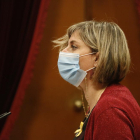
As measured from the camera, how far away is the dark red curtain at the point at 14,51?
124 centimetres

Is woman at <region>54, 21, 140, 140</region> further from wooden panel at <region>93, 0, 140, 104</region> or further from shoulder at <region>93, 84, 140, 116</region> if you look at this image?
wooden panel at <region>93, 0, 140, 104</region>

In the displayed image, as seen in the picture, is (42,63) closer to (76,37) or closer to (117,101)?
(76,37)

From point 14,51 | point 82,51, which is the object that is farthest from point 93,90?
point 14,51

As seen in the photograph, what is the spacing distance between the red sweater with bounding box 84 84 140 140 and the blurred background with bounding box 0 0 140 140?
71 centimetres

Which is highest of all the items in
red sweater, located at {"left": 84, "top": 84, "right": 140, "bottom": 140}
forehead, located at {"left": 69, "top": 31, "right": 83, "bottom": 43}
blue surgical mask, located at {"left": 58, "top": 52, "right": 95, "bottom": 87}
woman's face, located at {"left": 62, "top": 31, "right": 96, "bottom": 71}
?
forehead, located at {"left": 69, "top": 31, "right": 83, "bottom": 43}

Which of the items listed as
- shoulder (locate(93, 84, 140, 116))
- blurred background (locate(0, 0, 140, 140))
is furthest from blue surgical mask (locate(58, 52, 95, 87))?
blurred background (locate(0, 0, 140, 140))

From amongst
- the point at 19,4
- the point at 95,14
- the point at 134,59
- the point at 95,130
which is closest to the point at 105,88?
the point at 95,130

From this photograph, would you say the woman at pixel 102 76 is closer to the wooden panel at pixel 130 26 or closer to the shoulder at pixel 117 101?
the shoulder at pixel 117 101

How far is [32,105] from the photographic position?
4.25ft

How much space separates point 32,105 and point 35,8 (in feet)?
2.49

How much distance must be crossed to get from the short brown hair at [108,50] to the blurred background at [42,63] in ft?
1.88

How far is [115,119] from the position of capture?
55 cm

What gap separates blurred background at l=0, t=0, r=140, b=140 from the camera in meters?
1.25

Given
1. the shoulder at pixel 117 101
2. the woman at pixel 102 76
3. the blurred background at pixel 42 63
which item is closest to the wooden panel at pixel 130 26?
the blurred background at pixel 42 63
